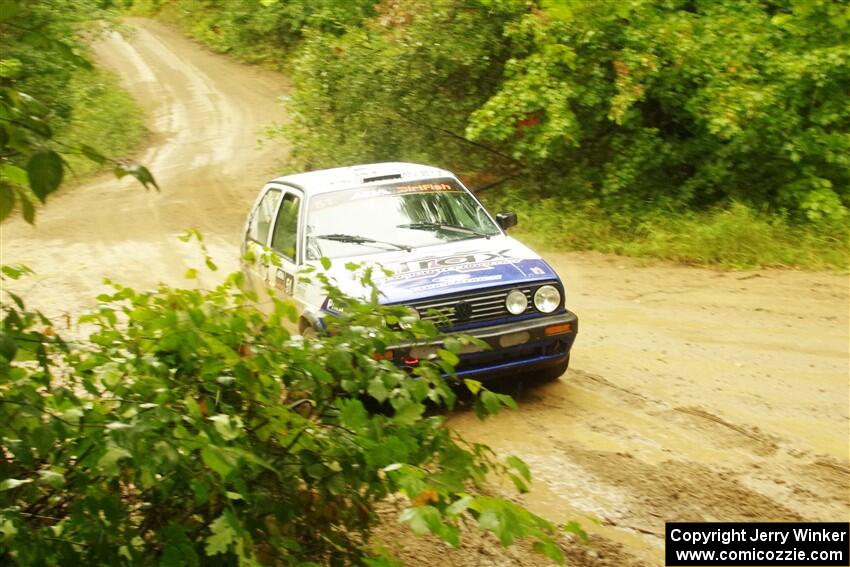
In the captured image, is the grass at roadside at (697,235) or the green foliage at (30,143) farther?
the grass at roadside at (697,235)

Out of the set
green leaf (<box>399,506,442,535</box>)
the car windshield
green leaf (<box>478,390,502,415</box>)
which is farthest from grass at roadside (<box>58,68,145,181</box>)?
green leaf (<box>399,506,442,535</box>)

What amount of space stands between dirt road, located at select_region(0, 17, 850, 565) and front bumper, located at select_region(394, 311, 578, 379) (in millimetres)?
364

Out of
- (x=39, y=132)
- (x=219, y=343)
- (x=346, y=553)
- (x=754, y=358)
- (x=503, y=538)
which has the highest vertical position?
(x=39, y=132)

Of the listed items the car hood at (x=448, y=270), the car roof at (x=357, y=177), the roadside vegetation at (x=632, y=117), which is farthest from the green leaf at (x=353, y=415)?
the roadside vegetation at (x=632, y=117)

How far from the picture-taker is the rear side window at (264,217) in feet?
28.6

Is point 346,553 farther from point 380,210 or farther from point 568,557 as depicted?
point 380,210

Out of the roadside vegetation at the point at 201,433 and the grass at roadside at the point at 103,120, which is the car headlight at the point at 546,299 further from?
the grass at roadside at the point at 103,120

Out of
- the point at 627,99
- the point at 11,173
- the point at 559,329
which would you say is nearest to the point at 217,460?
the point at 11,173

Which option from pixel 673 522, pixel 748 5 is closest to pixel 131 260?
pixel 748 5

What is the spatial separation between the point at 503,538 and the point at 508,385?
507 centimetres

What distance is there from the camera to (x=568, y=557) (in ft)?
16.0

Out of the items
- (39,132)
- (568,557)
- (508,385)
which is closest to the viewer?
(39,132)

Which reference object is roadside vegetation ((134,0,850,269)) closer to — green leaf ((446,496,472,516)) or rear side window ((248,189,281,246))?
rear side window ((248,189,281,246))

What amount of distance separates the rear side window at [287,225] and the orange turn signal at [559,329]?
2.16 metres
